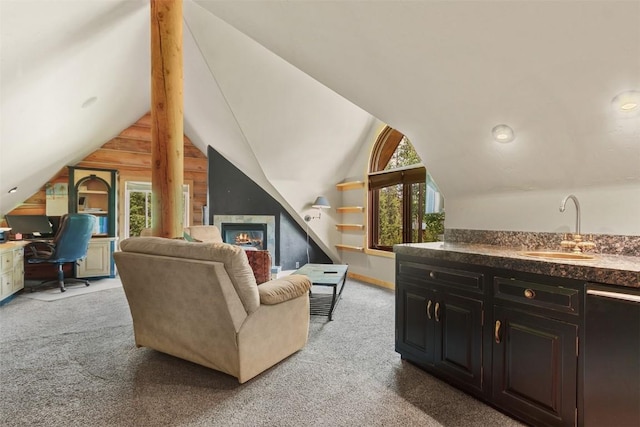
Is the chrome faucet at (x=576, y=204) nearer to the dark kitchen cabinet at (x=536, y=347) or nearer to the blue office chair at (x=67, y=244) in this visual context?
the dark kitchen cabinet at (x=536, y=347)

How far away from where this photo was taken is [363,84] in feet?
7.69

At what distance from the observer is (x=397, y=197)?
16.7ft

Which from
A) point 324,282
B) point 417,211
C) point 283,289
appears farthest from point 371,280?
point 283,289

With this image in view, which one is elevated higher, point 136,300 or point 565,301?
point 565,301

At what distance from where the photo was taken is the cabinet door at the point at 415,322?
222cm

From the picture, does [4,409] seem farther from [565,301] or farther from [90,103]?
[90,103]

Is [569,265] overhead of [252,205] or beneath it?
beneath

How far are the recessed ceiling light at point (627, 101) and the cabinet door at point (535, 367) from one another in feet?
3.68

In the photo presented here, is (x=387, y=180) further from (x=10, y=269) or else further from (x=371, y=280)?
(x=10, y=269)

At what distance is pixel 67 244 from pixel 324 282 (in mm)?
3981

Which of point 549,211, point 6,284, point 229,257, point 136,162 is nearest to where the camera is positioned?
point 229,257

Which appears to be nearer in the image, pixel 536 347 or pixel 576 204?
pixel 536 347

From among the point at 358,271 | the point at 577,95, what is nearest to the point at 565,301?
the point at 577,95

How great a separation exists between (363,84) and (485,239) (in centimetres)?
155
